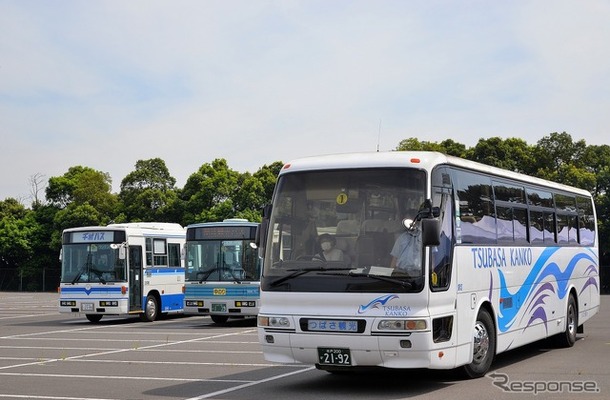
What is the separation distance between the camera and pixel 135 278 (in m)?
27.4

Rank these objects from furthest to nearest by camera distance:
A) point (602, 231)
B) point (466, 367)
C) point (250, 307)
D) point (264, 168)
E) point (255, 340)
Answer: point (264, 168), point (602, 231), point (250, 307), point (255, 340), point (466, 367)

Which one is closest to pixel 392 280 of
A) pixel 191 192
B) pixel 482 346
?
pixel 482 346

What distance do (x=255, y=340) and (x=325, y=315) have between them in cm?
909

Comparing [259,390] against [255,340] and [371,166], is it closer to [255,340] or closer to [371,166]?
[371,166]

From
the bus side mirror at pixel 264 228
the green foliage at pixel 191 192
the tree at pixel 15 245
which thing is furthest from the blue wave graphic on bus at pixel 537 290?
the tree at pixel 15 245

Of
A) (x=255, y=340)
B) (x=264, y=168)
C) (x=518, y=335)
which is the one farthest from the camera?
(x=264, y=168)

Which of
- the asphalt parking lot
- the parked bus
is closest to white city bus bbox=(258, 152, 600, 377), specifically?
the asphalt parking lot

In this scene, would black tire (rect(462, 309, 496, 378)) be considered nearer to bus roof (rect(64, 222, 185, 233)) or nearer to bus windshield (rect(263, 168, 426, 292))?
bus windshield (rect(263, 168, 426, 292))

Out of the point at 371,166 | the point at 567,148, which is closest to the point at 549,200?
the point at 371,166

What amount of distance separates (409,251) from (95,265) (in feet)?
56.3

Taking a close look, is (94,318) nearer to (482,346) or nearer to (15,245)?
(482,346)

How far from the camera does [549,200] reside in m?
16.8

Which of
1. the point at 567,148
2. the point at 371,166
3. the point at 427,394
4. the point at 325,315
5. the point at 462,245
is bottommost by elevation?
the point at 427,394

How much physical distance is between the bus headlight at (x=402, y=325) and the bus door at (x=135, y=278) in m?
17.0
